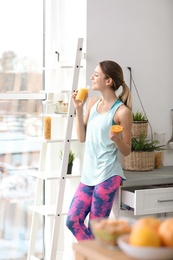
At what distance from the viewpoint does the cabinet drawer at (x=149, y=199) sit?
3.74 metres

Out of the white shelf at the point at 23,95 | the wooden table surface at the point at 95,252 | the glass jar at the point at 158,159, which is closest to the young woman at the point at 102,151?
the glass jar at the point at 158,159

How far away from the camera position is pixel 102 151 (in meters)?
3.80

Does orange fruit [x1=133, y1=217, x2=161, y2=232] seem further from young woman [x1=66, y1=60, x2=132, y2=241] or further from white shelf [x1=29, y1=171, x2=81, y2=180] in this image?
white shelf [x1=29, y1=171, x2=81, y2=180]

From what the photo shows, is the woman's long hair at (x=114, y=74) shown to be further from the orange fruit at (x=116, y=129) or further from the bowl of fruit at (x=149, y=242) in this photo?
the bowl of fruit at (x=149, y=242)

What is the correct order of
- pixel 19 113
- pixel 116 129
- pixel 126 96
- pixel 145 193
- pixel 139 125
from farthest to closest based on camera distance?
pixel 19 113
pixel 139 125
pixel 126 96
pixel 145 193
pixel 116 129

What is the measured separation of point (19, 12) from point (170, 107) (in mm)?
1266

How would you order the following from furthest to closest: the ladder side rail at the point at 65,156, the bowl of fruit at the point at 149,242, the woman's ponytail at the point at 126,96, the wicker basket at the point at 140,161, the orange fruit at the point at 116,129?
the wicker basket at the point at 140,161, the ladder side rail at the point at 65,156, the woman's ponytail at the point at 126,96, the orange fruit at the point at 116,129, the bowl of fruit at the point at 149,242

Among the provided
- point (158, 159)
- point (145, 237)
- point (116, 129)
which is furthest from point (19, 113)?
point (145, 237)

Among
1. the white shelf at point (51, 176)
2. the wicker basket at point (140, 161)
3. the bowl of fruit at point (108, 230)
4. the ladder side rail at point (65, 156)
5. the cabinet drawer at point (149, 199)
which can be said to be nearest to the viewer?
the bowl of fruit at point (108, 230)

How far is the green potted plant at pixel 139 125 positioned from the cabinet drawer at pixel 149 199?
0.51 m

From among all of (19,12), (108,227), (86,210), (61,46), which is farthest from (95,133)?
(108,227)

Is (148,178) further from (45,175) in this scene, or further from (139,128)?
(45,175)

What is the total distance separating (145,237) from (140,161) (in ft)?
7.92

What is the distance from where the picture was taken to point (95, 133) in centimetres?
383
